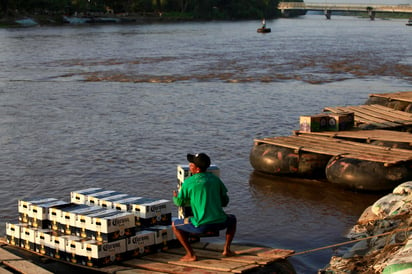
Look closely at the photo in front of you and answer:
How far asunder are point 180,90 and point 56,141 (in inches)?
591

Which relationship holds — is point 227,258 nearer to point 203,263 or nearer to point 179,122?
point 203,263

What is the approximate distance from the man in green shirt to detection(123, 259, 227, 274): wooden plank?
0.96 ft

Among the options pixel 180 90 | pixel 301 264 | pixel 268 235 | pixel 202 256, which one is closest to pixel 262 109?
pixel 180 90

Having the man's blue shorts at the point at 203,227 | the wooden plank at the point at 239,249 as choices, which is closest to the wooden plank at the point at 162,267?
the man's blue shorts at the point at 203,227

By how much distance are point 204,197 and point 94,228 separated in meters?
1.63

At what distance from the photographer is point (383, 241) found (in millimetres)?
11406

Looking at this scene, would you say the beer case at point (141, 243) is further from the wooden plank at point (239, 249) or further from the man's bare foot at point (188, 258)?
the wooden plank at point (239, 249)

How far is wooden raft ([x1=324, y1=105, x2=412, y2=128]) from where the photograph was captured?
70.1ft

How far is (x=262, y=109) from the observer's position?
31172 millimetres

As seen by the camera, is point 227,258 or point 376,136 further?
point 376,136

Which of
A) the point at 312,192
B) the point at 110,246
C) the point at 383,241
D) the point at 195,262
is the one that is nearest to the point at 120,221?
the point at 110,246

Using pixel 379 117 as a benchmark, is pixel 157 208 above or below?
above

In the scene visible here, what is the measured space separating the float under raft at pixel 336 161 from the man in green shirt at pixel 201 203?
7017 mm

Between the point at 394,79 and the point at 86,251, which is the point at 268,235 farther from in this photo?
the point at 394,79
